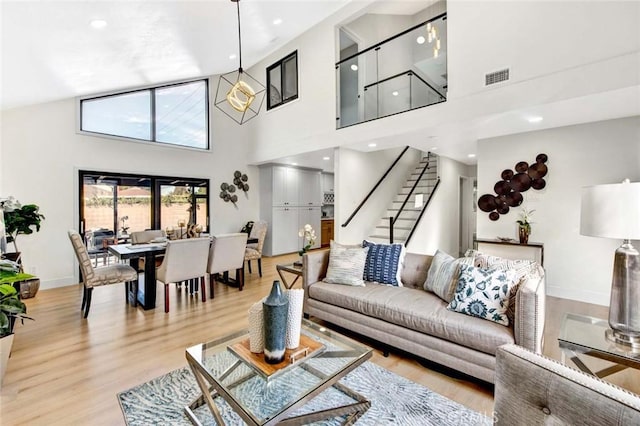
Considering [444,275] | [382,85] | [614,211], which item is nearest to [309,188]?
[382,85]

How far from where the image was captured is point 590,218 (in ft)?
5.86

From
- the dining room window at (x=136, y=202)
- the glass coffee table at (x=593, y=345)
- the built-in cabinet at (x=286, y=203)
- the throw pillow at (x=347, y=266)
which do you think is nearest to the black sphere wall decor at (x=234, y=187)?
the dining room window at (x=136, y=202)

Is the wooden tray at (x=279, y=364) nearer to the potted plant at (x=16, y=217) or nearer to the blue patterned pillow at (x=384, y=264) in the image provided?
the blue patterned pillow at (x=384, y=264)

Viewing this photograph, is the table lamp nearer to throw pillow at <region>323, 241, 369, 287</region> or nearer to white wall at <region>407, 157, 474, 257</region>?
throw pillow at <region>323, 241, 369, 287</region>

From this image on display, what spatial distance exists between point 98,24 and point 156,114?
3396 millimetres

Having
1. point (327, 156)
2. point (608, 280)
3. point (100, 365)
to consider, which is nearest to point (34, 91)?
point (100, 365)

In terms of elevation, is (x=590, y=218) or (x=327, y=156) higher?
(x=327, y=156)

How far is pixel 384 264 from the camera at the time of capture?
9.98 feet

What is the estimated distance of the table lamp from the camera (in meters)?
1.63

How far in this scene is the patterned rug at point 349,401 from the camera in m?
1.78

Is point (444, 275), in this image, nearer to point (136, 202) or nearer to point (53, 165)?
point (136, 202)

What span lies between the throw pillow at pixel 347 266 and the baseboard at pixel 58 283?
464cm

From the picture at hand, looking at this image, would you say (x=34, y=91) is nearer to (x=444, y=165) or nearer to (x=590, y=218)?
(x=590, y=218)

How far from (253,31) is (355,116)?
2.45m
